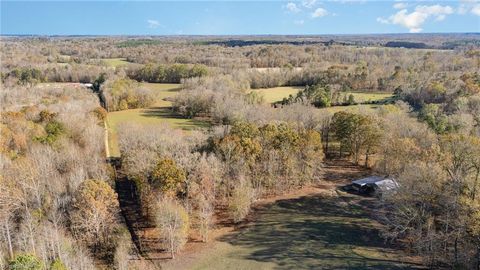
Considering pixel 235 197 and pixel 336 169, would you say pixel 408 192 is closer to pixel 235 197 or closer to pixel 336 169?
pixel 235 197

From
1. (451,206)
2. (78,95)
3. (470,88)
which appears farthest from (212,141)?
(470,88)

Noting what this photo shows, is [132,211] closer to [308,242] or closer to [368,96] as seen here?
[308,242]

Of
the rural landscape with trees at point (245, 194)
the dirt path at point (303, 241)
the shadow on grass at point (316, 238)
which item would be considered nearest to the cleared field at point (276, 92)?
the rural landscape with trees at point (245, 194)

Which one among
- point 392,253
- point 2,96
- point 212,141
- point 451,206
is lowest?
point 392,253

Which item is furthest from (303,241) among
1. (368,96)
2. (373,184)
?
(368,96)

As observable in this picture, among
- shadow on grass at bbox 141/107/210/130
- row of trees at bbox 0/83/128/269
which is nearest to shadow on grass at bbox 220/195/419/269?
row of trees at bbox 0/83/128/269

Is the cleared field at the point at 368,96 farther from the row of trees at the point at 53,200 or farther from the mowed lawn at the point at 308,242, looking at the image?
the row of trees at the point at 53,200

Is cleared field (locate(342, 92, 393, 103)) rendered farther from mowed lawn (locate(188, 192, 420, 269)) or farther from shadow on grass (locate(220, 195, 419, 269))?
shadow on grass (locate(220, 195, 419, 269))
